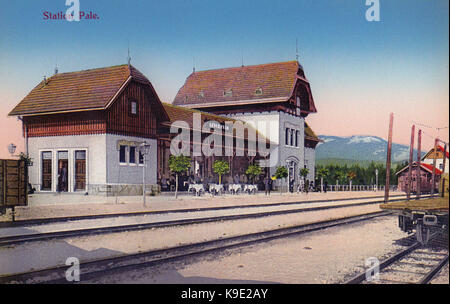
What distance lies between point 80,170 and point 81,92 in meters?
4.39

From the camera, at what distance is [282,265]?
292 inches

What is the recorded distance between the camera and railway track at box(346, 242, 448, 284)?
21.1ft

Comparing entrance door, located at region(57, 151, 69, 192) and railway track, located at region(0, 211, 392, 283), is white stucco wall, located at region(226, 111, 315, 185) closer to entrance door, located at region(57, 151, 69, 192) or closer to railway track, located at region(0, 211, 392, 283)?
entrance door, located at region(57, 151, 69, 192)

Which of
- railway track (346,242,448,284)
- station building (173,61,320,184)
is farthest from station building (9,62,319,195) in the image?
railway track (346,242,448,284)

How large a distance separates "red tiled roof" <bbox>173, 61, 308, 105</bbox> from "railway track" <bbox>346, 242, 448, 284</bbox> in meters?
27.2

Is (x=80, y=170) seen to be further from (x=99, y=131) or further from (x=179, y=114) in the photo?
(x=179, y=114)

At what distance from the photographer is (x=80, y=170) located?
22.7 metres

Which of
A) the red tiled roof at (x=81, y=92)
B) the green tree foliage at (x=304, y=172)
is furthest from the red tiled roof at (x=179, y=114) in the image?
the green tree foliage at (x=304, y=172)

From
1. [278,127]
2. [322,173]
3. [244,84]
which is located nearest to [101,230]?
[244,84]

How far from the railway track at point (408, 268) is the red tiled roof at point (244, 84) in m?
27.2

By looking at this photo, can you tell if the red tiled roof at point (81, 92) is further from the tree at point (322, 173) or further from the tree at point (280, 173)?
the tree at point (322, 173)
